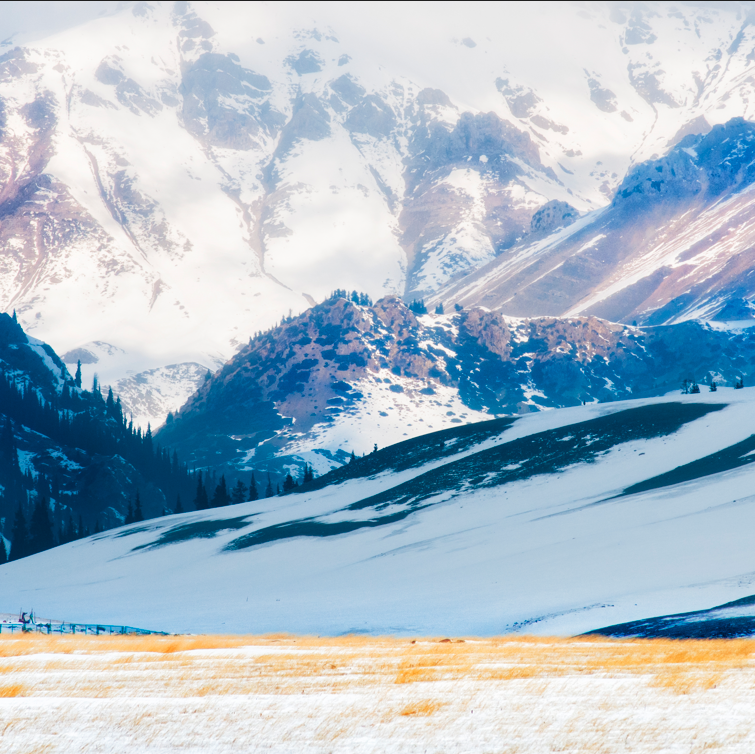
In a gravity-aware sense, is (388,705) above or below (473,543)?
above

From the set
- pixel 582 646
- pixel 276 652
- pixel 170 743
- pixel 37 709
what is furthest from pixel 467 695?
pixel 582 646

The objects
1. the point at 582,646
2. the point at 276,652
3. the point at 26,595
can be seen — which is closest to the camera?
the point at 276,652

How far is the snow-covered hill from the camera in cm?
5897

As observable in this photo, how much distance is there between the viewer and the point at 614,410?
157 metres

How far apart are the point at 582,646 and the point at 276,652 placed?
11.3 m

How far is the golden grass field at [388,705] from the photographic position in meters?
16.6

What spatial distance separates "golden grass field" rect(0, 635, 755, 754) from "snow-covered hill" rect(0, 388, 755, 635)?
77.2 ft

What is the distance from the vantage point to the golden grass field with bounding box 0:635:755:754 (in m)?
16.6

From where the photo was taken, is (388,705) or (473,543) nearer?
(388,705)

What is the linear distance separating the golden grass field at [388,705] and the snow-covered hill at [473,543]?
2352 cm

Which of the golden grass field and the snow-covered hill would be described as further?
the snow-covered hill

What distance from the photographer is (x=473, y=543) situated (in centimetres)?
8956

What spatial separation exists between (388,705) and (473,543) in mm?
71946

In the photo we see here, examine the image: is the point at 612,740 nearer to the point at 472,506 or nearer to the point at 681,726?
the point at 681,726
